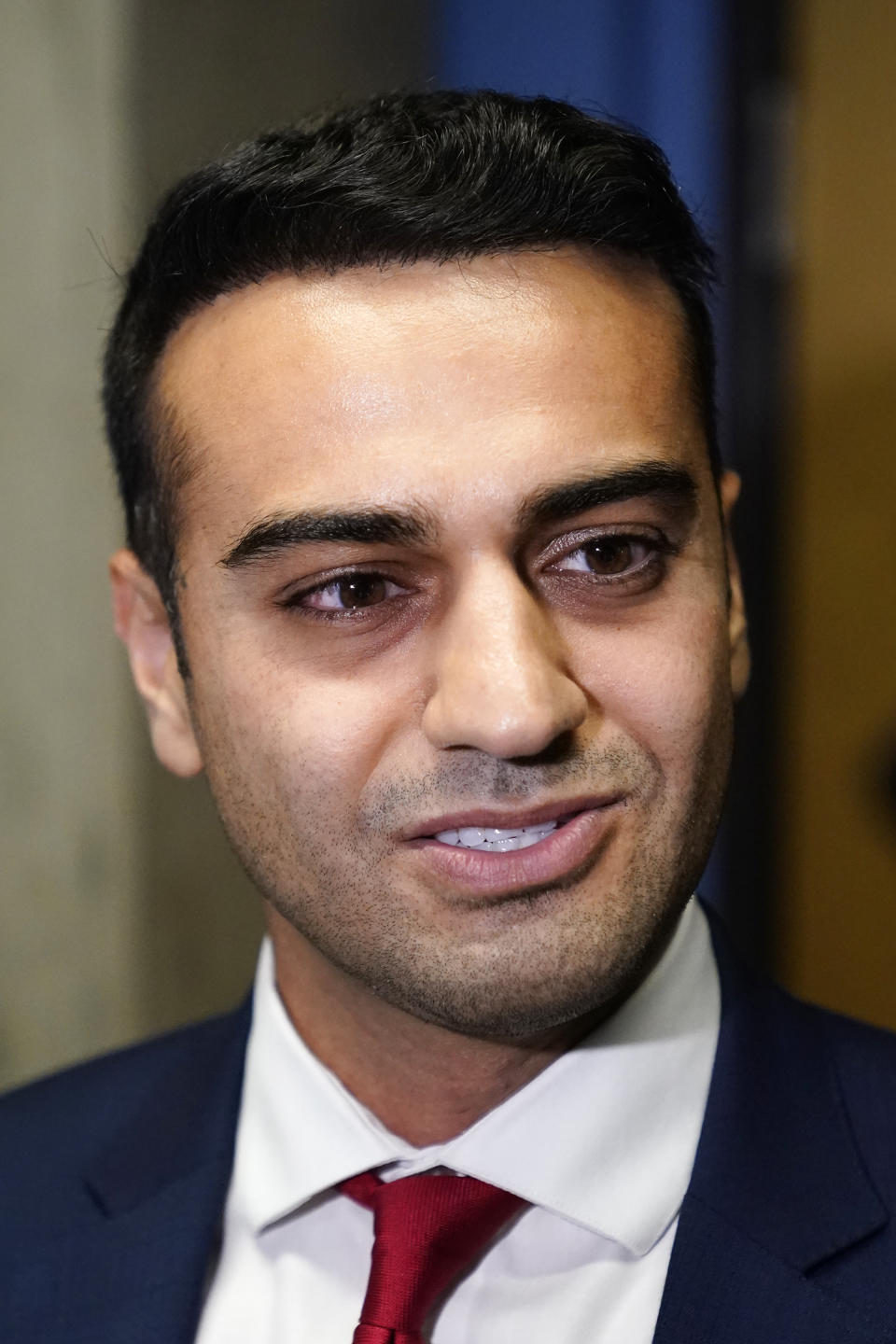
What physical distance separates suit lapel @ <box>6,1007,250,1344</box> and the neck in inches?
5.9

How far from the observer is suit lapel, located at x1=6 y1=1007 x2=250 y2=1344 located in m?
1.34

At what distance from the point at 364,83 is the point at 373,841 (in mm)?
1702

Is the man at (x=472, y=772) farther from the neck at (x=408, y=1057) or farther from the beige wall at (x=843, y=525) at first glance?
the beige wall at (x=843, y=525)

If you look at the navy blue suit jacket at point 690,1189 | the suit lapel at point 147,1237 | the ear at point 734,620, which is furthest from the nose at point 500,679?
the suit lapel at point 147,1237

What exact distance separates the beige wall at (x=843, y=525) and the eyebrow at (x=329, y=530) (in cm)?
126

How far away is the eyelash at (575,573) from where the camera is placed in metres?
1.26

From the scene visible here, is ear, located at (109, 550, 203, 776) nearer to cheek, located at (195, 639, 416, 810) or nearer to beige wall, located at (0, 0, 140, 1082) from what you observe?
cheek, located at (195, 639, 416, 810)

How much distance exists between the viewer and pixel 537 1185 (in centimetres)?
125

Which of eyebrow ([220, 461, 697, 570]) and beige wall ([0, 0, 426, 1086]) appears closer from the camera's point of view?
eyebrow ([220, 461, 697, 570])

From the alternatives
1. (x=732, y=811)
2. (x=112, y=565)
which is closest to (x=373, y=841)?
(x=112, y=565)

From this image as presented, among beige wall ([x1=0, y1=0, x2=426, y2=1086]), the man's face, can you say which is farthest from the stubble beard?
beige wall ([x1=0, y1=0, x2=426, y2=1086])

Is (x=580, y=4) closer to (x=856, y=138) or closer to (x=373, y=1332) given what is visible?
(x=856, y=138)

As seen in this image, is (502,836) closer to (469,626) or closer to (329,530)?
(469,626)

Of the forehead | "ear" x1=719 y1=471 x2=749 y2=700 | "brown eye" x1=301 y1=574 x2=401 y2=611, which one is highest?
the forehead
